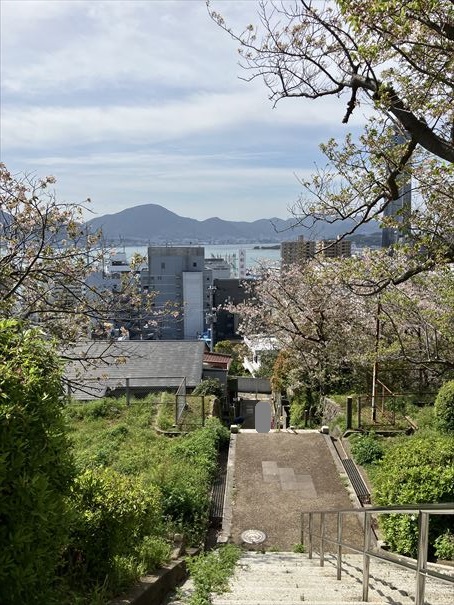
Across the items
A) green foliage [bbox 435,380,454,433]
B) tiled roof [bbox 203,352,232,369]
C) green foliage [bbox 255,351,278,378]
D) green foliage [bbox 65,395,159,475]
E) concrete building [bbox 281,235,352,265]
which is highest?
concrete building [bbox 281,235,352,265]

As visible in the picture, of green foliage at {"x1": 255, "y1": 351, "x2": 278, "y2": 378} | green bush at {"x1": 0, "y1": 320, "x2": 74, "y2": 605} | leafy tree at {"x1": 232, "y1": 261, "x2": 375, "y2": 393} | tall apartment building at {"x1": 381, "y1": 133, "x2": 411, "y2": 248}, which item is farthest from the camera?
Answer: green foliage at {"x1": 255, "y1": 351, "x2": 278, "y2": 378}

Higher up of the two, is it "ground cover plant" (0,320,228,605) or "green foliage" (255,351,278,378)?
"ground cover plant" (0,320,228,605)

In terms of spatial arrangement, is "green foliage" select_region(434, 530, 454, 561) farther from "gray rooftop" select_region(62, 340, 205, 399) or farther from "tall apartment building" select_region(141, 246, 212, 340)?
"tall apartment building" select_region(141, 246, 212, 340)

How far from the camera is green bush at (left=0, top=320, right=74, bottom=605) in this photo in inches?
99.9

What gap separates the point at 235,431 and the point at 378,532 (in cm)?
530

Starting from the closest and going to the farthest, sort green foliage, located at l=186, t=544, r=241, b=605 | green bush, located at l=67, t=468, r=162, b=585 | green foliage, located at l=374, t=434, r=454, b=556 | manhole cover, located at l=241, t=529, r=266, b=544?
green bush, located at l=67, t=468, r=162, b=585
green foliage, located at l=186, t=544, r=241, b=605
green foliage, located at l=374, t=434, r=454, b=556
manhole cover, located at l=241, t=529, r=266, b=544

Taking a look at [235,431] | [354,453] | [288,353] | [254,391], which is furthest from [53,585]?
[254,391]

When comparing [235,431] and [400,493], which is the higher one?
[400,493]

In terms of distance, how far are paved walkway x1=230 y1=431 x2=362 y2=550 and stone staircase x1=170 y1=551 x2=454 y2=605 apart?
1421mm

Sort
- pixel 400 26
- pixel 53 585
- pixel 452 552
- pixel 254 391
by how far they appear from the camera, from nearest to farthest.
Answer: pixel 53 585
pixel 400 26
pixel 452 552
pixel 254 391

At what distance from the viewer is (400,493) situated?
266 inches

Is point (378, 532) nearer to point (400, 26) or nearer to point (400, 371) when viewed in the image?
point (400, 26)

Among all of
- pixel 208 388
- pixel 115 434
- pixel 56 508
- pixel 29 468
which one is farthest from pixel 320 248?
pixel 208 388

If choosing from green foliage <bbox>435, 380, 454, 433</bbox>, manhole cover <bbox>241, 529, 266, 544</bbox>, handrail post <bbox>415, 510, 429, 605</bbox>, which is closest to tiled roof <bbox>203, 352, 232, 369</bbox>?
green foliage <bbox>435, 380, 454, 433</bbox>
